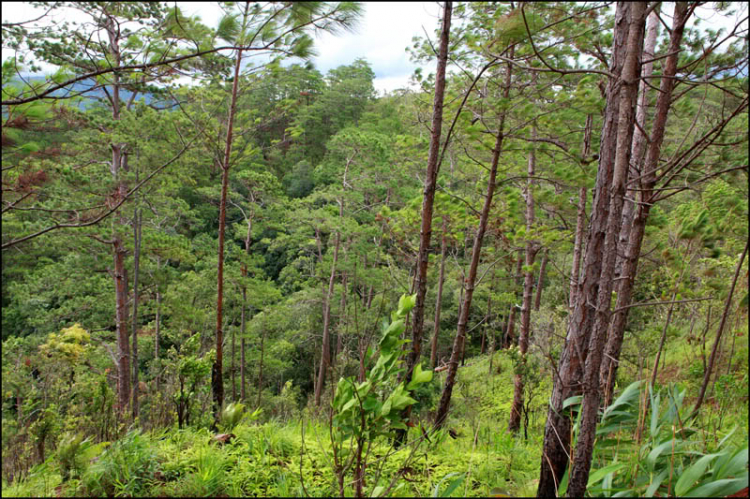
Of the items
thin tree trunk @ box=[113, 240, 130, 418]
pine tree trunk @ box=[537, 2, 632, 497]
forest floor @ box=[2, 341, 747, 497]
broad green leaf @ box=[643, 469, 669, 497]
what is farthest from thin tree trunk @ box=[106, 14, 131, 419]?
broad green leaf @ box=[643, 469, 669, 497]

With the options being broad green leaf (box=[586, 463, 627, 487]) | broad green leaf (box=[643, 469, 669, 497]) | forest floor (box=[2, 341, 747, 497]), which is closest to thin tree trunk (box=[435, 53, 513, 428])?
forest floor (box=[2, 341, 747, 497])

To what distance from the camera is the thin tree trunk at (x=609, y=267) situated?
5.14 feet

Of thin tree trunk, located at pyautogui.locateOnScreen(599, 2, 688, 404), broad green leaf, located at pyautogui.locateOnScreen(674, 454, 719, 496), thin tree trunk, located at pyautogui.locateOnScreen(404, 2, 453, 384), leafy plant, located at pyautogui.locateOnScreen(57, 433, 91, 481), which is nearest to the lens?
broad green leaf, located at pyautogui.locateOnScreen(674, 454, 719, 496)

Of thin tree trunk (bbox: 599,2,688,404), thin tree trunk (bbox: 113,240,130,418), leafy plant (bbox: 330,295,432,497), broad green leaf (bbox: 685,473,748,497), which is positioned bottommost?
thin tree trunk (bbox: 113,240,130,418)

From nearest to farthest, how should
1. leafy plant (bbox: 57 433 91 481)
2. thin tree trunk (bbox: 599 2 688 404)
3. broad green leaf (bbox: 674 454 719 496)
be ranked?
broad green leaf (bbox: 674 454 719 496), leafy plant (bbox: 57 433 91 481), thin tree trunk (bbox: 599 2 688 404)

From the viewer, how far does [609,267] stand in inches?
62.5

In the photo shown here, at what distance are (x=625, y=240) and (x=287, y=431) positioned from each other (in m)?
2.92

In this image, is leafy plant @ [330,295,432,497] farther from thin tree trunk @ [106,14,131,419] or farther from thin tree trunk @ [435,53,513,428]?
thin tree trunk @ [106,14,131,419]

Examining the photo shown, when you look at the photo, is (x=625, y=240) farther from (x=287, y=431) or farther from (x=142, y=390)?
(x=142, y=390)

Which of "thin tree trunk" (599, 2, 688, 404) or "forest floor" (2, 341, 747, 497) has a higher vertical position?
"thin tree trunk" (599, 2, 688, 404)

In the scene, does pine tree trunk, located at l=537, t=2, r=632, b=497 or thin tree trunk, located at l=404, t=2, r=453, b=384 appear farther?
thin tree trunk, located at l=404, t=2, r=453, b=384

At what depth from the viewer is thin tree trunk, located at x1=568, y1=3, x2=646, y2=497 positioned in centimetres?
157

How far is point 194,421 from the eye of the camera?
3.22 meters

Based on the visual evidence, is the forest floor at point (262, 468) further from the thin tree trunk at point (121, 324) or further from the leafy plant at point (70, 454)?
the thin tree trunk at point (121, 324)
